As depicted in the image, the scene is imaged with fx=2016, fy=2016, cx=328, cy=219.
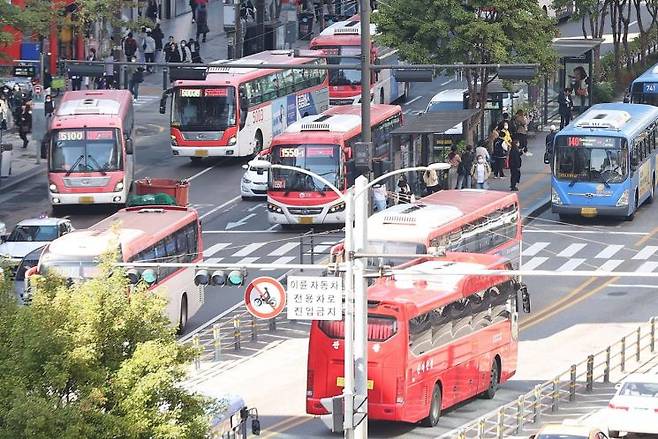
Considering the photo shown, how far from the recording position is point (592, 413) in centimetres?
4453

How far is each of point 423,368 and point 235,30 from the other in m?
46.5

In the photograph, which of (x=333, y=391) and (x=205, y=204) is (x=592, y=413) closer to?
(x=333, y=391)

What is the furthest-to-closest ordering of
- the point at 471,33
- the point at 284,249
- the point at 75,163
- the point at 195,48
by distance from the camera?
the point at 195,48 → the point at 471,33 → the point at 75,163 → the point at 284,249

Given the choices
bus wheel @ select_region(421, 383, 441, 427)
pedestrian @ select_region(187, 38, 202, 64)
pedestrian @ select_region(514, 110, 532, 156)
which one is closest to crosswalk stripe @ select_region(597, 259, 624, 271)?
pedestrian @ select_region(514, 110, 532, 156)

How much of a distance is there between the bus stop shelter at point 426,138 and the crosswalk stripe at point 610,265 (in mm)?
6884

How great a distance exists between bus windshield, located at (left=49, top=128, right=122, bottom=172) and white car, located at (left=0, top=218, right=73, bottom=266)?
20.9 feet

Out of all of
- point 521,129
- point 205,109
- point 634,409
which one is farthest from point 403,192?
point 634,409

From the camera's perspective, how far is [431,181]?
64.3 meters


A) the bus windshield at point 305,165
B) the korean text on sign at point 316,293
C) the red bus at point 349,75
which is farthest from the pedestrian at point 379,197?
the korean text on sign at point 316,293

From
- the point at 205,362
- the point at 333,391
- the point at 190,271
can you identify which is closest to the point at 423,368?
the point at 333,391

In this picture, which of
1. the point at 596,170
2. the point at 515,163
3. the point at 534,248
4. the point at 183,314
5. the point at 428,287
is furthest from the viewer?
the point at 515,163

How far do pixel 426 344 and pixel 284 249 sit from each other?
17.3 m

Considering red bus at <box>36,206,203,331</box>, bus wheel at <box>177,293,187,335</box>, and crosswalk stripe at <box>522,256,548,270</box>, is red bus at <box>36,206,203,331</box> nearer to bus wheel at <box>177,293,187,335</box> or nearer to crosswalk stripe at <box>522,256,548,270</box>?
bus wheel at <box>177,293,187,335</box>

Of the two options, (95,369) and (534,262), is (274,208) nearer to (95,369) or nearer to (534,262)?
(534,262)
